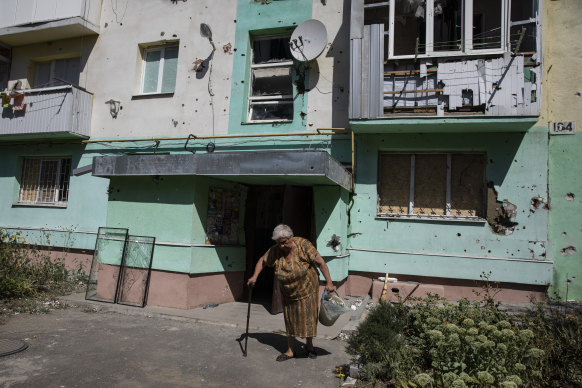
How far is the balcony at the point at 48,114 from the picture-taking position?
10391 mm

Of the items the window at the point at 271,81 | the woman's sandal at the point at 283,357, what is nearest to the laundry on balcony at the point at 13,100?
the window at the point at 271,81

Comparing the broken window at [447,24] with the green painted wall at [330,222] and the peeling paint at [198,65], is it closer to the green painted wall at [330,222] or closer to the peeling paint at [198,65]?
the green painted wall at [330,222]

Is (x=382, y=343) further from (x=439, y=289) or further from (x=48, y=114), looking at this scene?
(x=48, y=114)

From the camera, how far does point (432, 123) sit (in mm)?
7410

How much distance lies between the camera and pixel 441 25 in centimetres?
815

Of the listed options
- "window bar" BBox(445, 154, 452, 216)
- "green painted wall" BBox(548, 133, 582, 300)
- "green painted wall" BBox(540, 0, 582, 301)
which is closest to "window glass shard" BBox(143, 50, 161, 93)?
"window bar" BBox(445, 154, 452, 216)

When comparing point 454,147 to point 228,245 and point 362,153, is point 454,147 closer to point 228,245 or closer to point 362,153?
point 362,153

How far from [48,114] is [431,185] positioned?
10.2 meters

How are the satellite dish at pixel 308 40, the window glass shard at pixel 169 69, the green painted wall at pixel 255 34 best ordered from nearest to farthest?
the satellite dish at pixel 308 40 → the green painted wall at pixel 255 34 → the window glass shard at pixel 169 69

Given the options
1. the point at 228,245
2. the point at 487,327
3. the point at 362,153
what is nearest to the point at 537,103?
the point at 362,153

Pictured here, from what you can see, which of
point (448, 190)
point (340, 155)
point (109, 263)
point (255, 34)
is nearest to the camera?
point (109, 263)

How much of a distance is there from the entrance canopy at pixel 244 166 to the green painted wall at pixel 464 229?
1002 millimetres

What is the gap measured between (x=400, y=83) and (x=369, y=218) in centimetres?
283

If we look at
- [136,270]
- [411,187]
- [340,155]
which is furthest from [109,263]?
[411,187]
